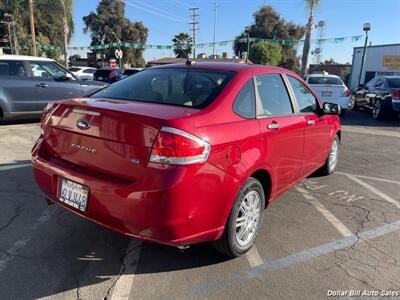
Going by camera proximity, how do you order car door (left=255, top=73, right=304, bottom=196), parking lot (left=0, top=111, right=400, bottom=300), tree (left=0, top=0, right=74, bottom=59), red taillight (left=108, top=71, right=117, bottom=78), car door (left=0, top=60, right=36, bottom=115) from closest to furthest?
parking lot (left=0, top=111, right=400, bottom=300)
car door (left=255, top=73, right=304, bottom=196)
car door (left=0, top=60, right=36, bottom=115)
red taillight (left=108, top=71, right=117, bottom=78)
tree (left=0, top=0, right=74, bottom=59)

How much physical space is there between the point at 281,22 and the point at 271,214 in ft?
Result: 197

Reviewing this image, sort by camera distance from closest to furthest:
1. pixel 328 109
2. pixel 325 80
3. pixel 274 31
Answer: pixel 328 109 < pixel 325 80 < pixel 274 31

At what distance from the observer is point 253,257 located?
333 cm

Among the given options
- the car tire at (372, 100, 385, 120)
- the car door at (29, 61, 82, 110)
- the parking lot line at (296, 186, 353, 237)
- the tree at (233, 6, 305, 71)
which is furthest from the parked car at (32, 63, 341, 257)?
the tree at (233, 6, 305, 71)

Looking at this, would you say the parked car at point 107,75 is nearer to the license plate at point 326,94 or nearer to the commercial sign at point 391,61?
the license plate at point 326,94

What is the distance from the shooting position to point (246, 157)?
10.1ft

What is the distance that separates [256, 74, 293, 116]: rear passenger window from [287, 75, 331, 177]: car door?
0.25 meters

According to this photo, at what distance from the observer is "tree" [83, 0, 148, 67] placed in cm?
6400

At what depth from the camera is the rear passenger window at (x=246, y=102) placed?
126 inches

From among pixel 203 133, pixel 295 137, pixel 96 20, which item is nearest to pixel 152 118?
Result: pixel 203 133

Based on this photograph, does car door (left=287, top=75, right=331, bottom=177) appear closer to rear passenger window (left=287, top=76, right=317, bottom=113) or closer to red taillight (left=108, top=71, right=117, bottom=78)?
rear passenger window (left=287, top=76, right=317, bottom=113)

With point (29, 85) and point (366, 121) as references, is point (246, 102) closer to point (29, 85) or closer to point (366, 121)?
point (29, 85)

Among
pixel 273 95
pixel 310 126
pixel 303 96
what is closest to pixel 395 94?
pixel 303 96

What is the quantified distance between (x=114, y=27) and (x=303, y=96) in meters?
65.0
